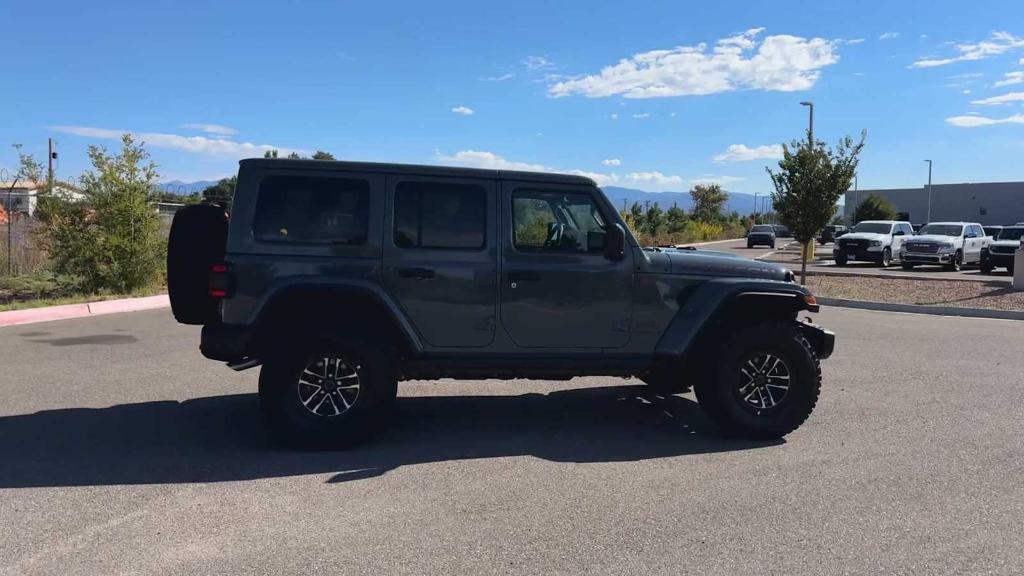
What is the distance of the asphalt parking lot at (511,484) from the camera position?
376 centimetres

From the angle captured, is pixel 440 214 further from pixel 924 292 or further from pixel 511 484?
pixel 924 292

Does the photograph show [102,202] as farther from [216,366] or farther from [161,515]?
[161,515]

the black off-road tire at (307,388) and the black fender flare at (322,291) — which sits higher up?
the black fender flare at (322,291)

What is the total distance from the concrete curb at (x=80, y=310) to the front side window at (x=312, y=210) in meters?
6.42

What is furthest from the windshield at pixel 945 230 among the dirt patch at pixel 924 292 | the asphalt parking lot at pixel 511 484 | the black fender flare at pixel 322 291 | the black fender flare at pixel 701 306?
the black fender flare at pixel 322 291

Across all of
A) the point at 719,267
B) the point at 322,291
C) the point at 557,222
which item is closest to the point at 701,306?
the point at 719,267

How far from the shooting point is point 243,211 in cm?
533

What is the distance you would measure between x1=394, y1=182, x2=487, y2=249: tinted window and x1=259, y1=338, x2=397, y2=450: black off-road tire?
87 centimetres

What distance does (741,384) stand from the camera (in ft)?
19.2

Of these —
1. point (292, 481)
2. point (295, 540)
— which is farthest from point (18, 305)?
point (295, 540)

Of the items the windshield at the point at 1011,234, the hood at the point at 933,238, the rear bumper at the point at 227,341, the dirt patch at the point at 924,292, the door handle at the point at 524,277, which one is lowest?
the dirt patch at the point at 924,292

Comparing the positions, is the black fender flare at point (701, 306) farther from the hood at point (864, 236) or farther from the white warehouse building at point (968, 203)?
the white warehouse building at point (968, 203)

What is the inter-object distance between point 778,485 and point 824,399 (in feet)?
8.68

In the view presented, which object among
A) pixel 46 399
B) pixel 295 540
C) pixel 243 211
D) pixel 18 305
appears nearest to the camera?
pixel 295 540
